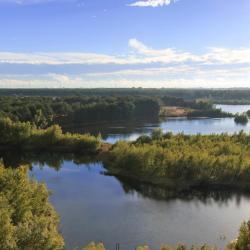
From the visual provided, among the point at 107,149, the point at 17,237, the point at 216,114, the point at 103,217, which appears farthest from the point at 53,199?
the point at 216,114

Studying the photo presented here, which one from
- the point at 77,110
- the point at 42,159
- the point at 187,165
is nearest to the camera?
the point at 187,165

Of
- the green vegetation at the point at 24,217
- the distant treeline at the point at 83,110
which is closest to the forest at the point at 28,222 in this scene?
the green vegetation at the point at 24,217

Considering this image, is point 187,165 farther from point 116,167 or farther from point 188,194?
point 116,167

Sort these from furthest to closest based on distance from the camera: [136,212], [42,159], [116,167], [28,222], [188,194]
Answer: [42,159]
[116,167]
[188,194]
[136,212]
[28,222]

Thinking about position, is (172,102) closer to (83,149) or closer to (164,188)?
(83,149)

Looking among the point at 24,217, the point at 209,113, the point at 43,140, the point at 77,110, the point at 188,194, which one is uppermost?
the point at 77,110

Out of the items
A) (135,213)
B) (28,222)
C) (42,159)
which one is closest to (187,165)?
(135,213)
